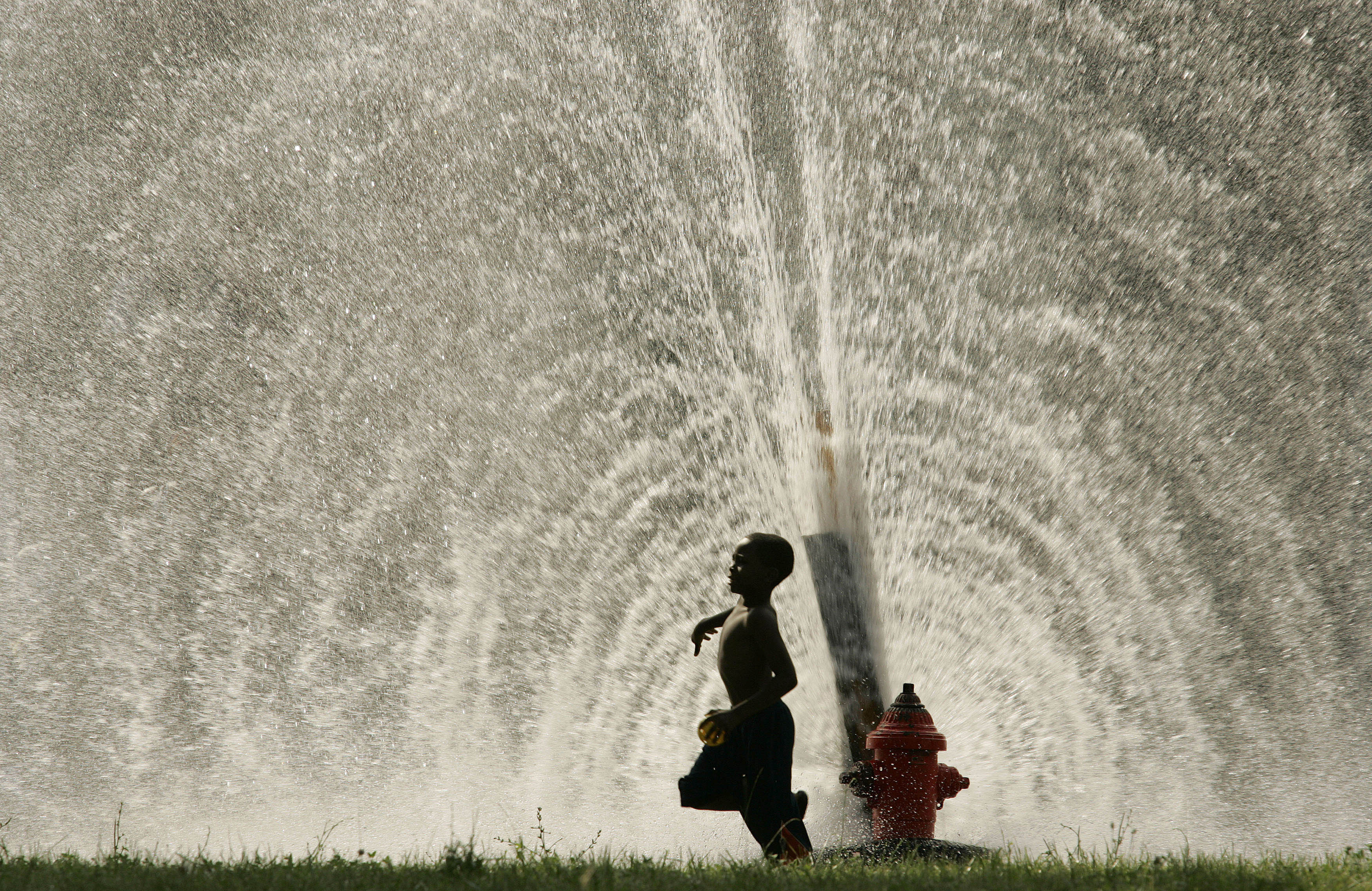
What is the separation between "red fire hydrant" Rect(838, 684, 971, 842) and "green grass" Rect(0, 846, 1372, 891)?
14.7 inches

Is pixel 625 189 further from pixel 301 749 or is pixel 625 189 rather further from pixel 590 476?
pixel 301 749

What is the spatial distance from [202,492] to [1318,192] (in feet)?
33.7

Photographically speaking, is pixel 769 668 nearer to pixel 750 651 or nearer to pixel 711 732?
pixel 750 651

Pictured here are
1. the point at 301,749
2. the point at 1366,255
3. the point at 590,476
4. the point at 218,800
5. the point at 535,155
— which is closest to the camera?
the point at 218,800

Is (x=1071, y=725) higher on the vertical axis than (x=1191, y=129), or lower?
lower

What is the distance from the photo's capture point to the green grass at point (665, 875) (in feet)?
9.68

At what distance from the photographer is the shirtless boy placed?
3.48m

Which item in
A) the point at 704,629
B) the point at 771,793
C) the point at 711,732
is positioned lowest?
the point at 771,793

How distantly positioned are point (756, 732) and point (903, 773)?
736 millimetres

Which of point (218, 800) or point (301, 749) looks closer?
point (218, 800)

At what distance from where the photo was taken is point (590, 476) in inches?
367

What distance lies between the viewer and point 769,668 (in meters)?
3.55

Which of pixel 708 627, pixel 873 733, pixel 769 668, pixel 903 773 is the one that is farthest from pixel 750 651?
pixel 903 773

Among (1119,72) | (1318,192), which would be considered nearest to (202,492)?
(1119,72)
